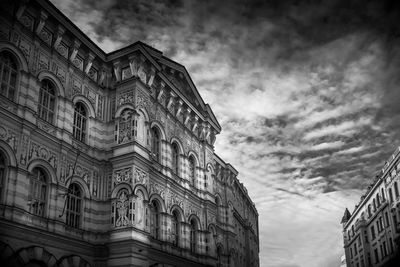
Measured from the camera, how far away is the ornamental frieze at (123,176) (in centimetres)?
2588

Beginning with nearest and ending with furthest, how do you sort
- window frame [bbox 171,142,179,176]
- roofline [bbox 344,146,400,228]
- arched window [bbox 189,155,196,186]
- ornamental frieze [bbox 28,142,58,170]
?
ornamental frieze [bbox 28,142,58,170] < window frame [bbox 171,142,179,176] < arched window [bbox 189,155,196,186] < roofline [bbox 344,146,400,228]

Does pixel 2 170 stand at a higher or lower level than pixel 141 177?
lower

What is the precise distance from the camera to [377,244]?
5988cm

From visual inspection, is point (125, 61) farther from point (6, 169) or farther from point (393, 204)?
point (393, 204)

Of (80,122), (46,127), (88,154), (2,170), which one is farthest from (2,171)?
(80,122)

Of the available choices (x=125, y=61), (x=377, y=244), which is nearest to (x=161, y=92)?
(x=125, y=61)

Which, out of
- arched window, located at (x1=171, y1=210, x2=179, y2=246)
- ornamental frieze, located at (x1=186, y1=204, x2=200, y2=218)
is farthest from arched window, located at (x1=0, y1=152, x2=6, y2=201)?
ornamental frieze, located at (x1=186, y1=204, x2=200, y2=218)

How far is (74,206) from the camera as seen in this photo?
961 inches

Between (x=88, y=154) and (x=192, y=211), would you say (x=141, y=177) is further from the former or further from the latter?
(x=192, y=211)

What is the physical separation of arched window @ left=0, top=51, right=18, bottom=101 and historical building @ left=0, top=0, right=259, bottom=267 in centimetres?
5

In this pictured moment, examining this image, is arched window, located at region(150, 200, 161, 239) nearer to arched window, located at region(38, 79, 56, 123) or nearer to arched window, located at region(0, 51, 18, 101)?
arched window, located at region(38, 79, 56, 123)

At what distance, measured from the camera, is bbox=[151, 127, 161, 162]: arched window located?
3078 cm

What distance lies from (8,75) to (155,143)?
38.3ft

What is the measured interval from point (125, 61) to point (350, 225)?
63.3 meters
